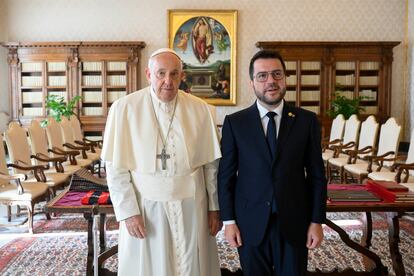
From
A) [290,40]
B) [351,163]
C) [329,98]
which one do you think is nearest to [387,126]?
[351,163]

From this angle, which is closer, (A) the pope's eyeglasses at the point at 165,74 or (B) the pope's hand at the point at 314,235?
(B) the pope's hand at the point at 314,235

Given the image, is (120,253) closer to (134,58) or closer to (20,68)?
(134,58)

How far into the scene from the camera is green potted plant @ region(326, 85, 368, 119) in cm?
904

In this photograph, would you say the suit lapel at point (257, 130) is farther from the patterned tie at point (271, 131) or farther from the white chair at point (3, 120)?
the white chair at point (3, 120)

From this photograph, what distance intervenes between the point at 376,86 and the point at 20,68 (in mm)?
8663

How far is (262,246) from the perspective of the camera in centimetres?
195

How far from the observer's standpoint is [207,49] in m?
9.94

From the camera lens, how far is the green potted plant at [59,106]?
8.91 meters

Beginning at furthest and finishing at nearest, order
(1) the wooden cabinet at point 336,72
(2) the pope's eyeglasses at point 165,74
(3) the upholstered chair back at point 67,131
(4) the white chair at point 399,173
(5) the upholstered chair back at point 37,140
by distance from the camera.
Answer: (1) the wooden cabinet at point 336,72 → (3) the upholstered chair back at point 67,131 → (5) the upholstered chair back at point 37,140 → (4) the white chair at point 399,173 → (2) the pope's eyeglasses at point 165,74

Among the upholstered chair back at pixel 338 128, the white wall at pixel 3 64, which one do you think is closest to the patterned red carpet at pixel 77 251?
the upholstered chair back at pixel 338 128

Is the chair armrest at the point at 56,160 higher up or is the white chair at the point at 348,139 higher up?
the white chair at the point at 348,139

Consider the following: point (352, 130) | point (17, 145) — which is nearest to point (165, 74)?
point (17, 145)

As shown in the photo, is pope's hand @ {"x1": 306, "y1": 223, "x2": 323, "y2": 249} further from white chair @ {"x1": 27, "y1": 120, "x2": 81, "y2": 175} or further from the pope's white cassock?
white chair @ {"x1": 27, "y1": 120, "x2": 81, "y2": 175}

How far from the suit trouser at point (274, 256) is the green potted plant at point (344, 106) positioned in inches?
301
